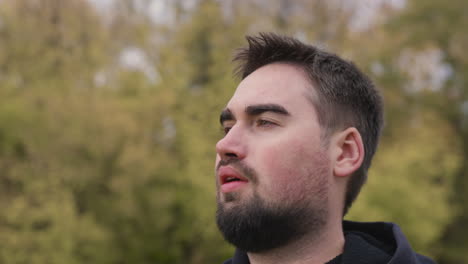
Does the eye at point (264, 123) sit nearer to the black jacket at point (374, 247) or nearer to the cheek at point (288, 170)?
the cheek at point (288, 170)

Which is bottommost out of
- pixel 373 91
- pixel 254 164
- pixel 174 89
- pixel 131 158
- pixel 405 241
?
pixel 405 241

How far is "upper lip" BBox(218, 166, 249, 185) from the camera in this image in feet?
6.52

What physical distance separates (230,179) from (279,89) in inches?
15.6

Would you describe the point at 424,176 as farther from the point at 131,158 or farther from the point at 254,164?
the point at 254,164

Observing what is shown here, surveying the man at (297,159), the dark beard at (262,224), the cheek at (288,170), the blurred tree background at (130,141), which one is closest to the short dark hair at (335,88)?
the man at (297,159)

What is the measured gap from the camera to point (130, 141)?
478 inches

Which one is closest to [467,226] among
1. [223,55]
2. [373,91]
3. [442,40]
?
[442,40]

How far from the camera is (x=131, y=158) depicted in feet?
38.8

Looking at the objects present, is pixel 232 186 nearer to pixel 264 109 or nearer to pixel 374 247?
pixel 264 109

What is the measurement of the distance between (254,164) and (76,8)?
48.6 ft

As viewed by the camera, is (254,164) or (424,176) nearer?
(254,164)

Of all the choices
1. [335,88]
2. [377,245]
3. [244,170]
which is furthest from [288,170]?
[377,245]

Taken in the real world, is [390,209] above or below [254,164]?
above

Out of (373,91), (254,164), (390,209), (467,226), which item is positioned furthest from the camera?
(467,226)
